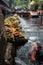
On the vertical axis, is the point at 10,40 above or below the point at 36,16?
above

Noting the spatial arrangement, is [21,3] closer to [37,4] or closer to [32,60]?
[37,4]

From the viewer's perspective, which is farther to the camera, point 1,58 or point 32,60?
point 32,60

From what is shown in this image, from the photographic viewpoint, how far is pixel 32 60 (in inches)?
427

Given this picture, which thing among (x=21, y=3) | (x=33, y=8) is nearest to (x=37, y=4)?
(x=33, y=8)

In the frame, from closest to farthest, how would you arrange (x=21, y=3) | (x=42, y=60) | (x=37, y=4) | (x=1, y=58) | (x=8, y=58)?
(x=1, y=58) < (x=8, y=58) < (x=42, y=60) < (x=37, y=4) < (x=21, y=3)

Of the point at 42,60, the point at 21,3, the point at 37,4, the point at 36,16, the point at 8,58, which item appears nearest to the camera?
the point at 8,58

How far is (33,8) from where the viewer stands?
190 ft

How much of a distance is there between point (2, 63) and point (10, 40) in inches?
136

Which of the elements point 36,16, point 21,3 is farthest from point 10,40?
point 21,3

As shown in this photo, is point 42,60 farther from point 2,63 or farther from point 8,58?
point 2,63

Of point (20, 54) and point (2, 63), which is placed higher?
point (2, 63)

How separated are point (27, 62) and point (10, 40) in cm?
143

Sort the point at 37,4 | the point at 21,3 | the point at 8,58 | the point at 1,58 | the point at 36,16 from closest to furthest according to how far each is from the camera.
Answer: the point at 1,58 < the point at 8,58 < the point at 36,16 < the point at 37,4 < the point at 21,3

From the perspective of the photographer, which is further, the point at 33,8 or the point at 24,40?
the point at 33,8
